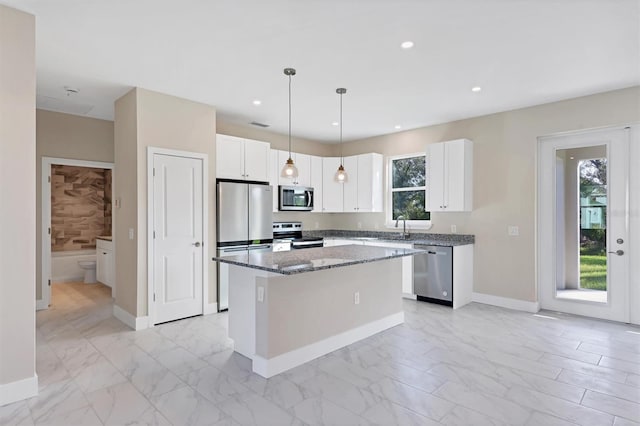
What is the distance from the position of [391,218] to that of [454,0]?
426cm

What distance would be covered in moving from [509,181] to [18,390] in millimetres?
5533

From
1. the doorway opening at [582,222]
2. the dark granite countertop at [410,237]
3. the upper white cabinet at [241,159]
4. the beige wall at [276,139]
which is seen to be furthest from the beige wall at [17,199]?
the doorway opening at [582,222]

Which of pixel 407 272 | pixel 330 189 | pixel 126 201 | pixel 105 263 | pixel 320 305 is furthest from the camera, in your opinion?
pixel 330 189

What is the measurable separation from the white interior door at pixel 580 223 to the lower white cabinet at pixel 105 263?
671 cm

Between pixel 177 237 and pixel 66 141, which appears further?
pixel 66 141

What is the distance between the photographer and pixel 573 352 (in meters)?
3.30

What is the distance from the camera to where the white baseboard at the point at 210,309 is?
459cm

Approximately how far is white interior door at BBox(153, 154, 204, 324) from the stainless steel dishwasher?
3.06 m

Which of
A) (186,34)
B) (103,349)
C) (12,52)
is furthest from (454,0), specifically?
(103,349)

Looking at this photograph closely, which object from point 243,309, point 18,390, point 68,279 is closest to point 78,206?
point 68,279

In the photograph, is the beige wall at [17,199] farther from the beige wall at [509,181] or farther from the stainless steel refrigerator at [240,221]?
the beige wall at [509,181]

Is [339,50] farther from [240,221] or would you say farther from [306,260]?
[240,221]

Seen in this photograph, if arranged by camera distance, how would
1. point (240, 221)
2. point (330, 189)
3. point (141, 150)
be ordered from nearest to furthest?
point (141, 150) → point (240, 221) → point (330, 189)

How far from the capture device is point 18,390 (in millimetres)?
2486
